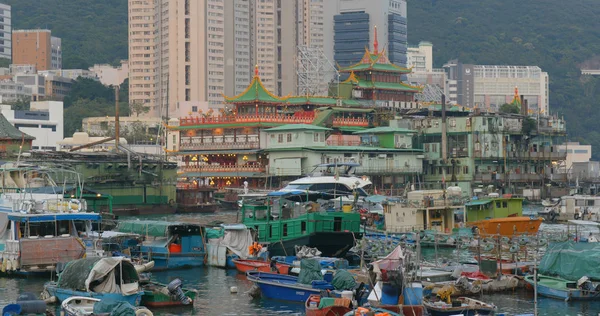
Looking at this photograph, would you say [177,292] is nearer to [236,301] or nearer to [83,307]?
[236,301]

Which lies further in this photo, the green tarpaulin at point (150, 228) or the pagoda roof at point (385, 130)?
the pagoda roof at point (385, 130)

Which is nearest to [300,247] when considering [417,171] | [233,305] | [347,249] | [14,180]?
[347,249]

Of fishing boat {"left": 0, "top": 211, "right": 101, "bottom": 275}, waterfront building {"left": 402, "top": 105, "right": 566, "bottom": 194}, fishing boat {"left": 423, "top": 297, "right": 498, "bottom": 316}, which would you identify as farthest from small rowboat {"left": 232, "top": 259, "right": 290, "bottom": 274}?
waterfront building {"left": 402, "top": 105, "right": 566, "bottom": 194}

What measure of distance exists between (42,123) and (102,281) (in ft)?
363

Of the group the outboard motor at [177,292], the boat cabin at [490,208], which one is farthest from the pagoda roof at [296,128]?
the outboard motor at [177,292]

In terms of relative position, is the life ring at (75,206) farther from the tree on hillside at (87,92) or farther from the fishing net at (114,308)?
the tree on hillside at (87,92)

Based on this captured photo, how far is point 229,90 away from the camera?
190000 millimetres

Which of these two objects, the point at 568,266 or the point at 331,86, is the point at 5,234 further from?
the point at 331,86

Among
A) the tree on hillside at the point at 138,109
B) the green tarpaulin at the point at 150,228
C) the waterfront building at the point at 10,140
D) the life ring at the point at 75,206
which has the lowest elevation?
the green tarpaulin at the point at 150,228

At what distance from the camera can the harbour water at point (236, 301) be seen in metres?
42.3

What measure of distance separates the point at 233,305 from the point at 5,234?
12273 mm

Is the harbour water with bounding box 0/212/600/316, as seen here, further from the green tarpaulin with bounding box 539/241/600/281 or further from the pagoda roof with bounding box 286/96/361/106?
the pagoda roof with bounding box 286/96/361/106

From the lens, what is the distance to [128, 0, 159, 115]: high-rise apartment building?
633ft

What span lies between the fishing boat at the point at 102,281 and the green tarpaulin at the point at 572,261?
1704 centimetres
